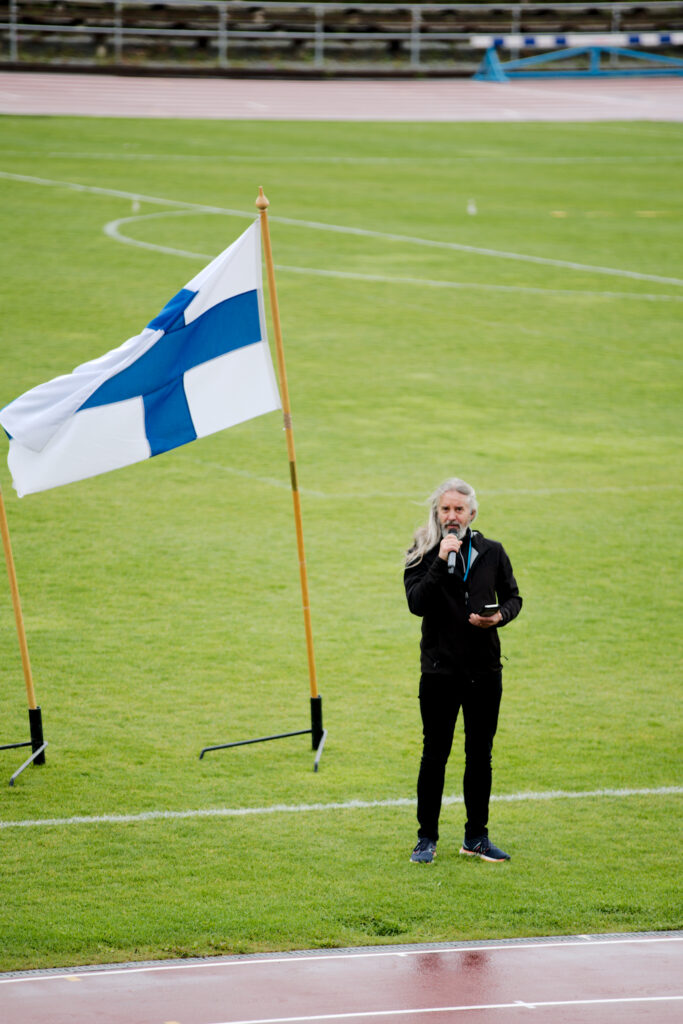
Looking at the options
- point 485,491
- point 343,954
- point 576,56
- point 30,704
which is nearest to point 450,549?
point 343,954

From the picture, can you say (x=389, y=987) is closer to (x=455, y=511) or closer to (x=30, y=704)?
(x=455, y=511)

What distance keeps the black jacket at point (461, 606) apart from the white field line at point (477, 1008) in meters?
1.74

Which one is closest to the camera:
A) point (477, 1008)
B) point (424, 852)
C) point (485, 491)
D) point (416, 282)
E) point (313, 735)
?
point (477, 1008)

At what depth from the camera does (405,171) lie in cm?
3266

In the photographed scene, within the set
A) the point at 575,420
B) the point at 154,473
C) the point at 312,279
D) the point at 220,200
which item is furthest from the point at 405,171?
the point at 154,473

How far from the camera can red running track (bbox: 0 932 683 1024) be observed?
5.83m

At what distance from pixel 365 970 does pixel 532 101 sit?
41.6m

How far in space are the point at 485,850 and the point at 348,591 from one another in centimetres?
476

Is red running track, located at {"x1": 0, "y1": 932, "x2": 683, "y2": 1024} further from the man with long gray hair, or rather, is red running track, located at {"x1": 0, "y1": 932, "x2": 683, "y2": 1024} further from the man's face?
the man's face

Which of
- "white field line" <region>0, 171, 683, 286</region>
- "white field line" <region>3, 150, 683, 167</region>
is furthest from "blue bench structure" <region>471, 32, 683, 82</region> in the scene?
"white field line" <region>0, 171, 683, 286</region>

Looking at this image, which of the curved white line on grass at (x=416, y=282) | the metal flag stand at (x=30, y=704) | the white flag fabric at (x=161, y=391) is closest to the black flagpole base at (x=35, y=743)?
the metal flag stand at (x=30, y=704)

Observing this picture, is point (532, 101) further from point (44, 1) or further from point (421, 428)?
point (421, 428)

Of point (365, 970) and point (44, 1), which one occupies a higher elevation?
point (44, 1)

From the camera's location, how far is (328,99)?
4288cm
